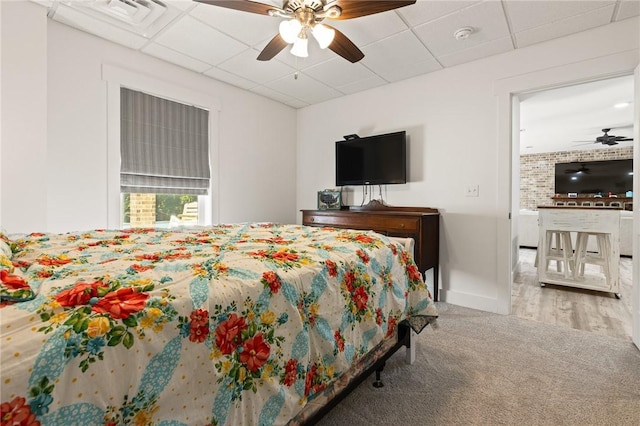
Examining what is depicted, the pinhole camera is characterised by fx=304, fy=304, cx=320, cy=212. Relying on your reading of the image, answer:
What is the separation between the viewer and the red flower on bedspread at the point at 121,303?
68 cm

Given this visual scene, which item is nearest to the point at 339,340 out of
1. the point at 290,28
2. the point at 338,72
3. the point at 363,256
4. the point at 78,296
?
the point at 363,256

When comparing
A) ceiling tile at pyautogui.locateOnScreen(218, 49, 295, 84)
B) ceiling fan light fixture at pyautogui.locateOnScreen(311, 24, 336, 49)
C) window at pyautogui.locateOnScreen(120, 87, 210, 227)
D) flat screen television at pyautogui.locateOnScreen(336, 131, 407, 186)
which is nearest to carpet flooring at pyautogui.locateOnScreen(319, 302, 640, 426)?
flat screen television at pyautogui.locateOnScreen(336, 131, 407, 186)

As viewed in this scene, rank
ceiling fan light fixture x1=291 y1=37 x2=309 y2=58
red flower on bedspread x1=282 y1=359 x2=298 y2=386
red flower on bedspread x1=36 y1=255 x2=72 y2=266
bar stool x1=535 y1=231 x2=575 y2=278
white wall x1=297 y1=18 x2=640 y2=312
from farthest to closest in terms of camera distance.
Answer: bar stool x1=535 y1=231 x2=575 y2=278, white wall x1=297 y1=18 x2=640 y2=312, ceiling fan light fixture x1=291 y1=37 x2=309 y2=58, red flower on bedspread x1=36 y1=255 x2=72 y2=266, red flower on bedspread x1=282 y1=359 x2=298 y2=386

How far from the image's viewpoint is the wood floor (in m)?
2.68

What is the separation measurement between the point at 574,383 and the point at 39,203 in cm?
386

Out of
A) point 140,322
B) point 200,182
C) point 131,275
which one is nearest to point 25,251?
point 131,275

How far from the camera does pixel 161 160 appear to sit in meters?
3.25

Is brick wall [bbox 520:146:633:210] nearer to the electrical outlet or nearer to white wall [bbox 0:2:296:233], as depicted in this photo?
the electrical outlet

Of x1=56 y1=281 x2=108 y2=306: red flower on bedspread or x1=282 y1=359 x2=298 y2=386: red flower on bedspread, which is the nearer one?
x1=56 y1=281 x2=108 y2=306: red flower on bedspread

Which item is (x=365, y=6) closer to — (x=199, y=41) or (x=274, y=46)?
(x=274, y=46)

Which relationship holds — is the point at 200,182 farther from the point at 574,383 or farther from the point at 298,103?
the point at 574,383

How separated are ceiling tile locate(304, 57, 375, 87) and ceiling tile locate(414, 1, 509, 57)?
0.77 m

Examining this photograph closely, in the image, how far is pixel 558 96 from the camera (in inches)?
161

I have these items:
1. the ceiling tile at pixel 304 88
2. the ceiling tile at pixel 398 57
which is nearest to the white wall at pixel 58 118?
the ceiling tile at pixel 304 88
